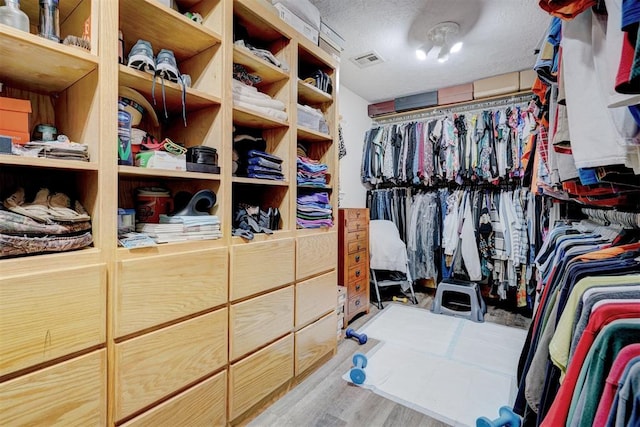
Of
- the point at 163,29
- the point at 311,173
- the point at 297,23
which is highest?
the point at 297,23

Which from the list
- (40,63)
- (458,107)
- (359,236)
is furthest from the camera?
(458,107)

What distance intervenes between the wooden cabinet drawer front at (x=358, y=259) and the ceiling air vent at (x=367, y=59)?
71.6 inches

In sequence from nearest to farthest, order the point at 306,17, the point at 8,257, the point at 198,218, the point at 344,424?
the point at 8,257
the point at 198,218
the point at 344,424
the point at 306,17

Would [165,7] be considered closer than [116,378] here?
No

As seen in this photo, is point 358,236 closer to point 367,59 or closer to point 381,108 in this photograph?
point 367,59

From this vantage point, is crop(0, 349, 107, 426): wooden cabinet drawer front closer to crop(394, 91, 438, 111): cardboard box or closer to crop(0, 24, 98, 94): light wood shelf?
crop(0, 24, 98, 94): light wood shelf

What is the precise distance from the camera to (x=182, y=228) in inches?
50.5

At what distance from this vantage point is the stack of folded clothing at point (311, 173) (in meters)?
1.95

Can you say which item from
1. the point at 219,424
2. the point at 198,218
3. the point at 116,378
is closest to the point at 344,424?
the point at 219,424

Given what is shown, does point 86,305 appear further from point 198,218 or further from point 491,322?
point 491,322

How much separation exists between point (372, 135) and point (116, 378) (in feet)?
11.4

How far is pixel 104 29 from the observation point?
3.39 ft

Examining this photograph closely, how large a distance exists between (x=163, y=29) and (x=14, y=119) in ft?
2.21

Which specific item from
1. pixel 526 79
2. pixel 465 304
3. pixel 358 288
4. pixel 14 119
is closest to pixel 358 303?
pixel 358 288
